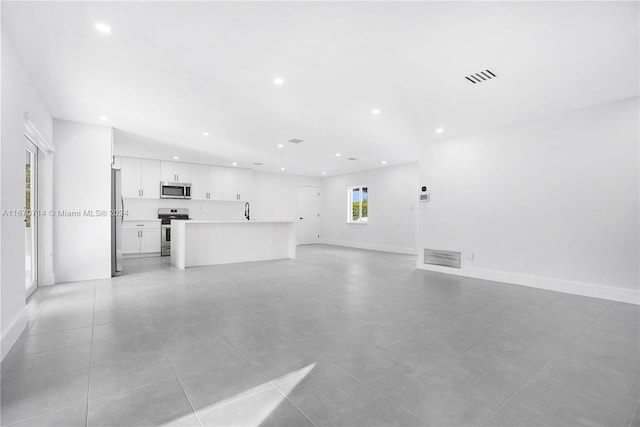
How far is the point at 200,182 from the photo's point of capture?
8680 mm

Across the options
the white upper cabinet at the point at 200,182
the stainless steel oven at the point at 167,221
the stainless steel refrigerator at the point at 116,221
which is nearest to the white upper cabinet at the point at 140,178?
the stainless steel oven at the point at 167,221

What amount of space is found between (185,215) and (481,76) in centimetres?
799

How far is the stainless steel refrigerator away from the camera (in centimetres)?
509

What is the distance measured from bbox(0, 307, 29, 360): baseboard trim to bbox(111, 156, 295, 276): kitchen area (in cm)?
254

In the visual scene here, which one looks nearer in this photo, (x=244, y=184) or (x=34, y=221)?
(x=34, y=221)

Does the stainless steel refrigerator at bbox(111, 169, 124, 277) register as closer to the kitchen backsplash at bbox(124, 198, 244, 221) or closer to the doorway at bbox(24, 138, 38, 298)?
the doorway at bbox(24, 138, 38, 298)

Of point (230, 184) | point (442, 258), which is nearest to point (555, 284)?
point (442, 258)

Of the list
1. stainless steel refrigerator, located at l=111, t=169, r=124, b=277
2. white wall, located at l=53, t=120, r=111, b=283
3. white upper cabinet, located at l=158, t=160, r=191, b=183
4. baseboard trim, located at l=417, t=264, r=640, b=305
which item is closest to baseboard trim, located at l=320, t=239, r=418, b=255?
baseboard trim, located at l=417, t=264, r=640, b=305

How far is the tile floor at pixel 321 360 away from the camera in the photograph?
5.31 ft

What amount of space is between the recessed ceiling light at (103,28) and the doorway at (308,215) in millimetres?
8686

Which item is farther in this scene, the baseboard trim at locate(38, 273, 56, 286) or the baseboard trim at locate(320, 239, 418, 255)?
the baseboard trim at locate(320, 239, 418, 255)

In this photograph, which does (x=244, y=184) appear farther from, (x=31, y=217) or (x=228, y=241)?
(x=31, y=217)

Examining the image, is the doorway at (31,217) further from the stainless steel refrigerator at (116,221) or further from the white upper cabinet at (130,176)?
the white upper cabinet at (130,176)

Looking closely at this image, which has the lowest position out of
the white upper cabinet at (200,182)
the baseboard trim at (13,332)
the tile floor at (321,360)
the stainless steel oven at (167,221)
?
the tile floor at (321,360)
